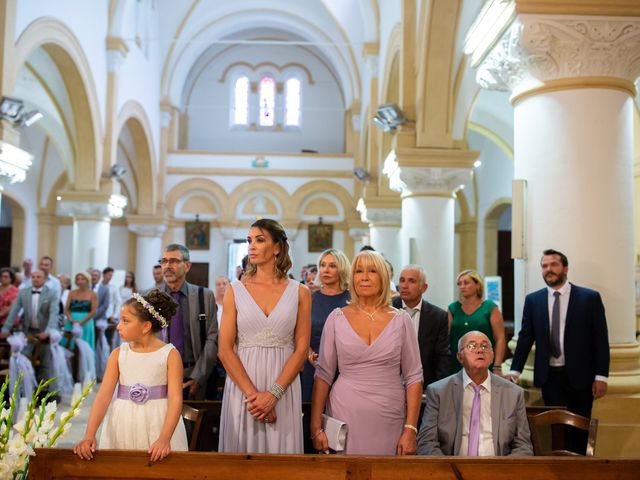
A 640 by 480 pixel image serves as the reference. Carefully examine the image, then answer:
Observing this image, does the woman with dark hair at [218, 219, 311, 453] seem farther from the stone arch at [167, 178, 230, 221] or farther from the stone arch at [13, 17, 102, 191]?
the stone arch at [167, 178, 230, 221]

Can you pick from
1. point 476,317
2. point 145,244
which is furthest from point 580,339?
point 145,244

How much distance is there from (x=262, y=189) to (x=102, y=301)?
11470 mm

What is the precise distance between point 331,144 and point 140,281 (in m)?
8.44

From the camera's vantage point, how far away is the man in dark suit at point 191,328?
420cm

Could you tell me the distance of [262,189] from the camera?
2147 centimetres

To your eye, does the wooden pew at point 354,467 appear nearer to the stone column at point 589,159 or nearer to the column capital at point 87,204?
the stone column at point 589,159

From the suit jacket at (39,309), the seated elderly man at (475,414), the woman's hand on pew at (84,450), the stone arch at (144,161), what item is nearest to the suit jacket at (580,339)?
the seated elderly man at (475,414)

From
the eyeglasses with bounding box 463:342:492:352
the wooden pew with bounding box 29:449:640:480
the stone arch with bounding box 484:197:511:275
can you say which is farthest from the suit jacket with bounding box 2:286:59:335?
the stone arch with bounding box 484:197:511:275

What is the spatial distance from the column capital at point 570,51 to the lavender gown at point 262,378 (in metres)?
2.65

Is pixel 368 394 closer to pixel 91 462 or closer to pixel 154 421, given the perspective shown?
pixel 154 421

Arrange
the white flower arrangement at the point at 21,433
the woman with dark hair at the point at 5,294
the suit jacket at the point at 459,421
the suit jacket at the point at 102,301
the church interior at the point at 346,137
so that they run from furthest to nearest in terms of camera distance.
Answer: the suit jacket at the point at 102,301 → the woman with dark hair at the point at 5,294 → the church interior at the point at 346,137 → the suit jacket at the point at 459,421 → the white flower arrangement at the point at 21,433

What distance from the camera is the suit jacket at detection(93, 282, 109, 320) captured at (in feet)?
33.8

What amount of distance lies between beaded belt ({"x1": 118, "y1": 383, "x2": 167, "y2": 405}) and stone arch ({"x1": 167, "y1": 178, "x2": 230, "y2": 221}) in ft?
59.5

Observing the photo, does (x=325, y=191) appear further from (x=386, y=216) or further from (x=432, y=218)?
(x=432, y=218)
